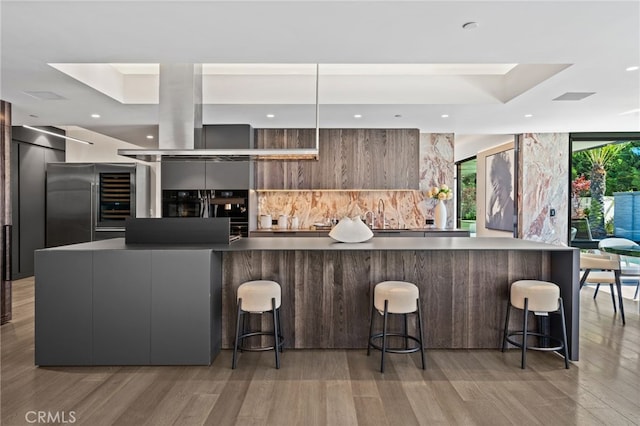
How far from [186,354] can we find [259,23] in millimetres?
2443

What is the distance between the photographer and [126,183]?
287 inches

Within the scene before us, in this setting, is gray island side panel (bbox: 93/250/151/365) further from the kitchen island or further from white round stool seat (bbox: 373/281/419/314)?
white round stool seat (bbox: 373/281/419/314)

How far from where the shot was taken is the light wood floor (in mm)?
2436

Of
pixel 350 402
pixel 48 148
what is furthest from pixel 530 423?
pixel 48 148

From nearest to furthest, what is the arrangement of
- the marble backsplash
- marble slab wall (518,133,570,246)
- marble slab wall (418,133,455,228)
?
the marble backsplash, marble slab wall (418,133,455,228), marble slab wall (518,133,570,246)

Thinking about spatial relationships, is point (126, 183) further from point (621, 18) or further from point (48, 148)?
point (621, 18)

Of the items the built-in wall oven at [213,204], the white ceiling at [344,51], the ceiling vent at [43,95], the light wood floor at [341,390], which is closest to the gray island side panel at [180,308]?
the light wood floor at [341,390]

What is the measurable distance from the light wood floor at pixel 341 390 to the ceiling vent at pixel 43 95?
2.40 meters

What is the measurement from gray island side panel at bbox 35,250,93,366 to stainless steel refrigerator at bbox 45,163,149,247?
167 inches

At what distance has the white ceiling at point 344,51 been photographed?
2461mm

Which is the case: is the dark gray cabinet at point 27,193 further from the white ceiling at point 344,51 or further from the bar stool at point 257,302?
the bar stool at point 257,302

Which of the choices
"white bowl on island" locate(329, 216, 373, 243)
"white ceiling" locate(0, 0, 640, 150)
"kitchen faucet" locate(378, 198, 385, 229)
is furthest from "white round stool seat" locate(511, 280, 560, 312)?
"kitchen faucet" locate(378, 198, 385, 229)

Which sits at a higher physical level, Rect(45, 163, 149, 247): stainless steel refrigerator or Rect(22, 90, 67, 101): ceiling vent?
Rect(22, 90, 67, 101): ceiling vent

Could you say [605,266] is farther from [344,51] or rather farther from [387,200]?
[344,51]
